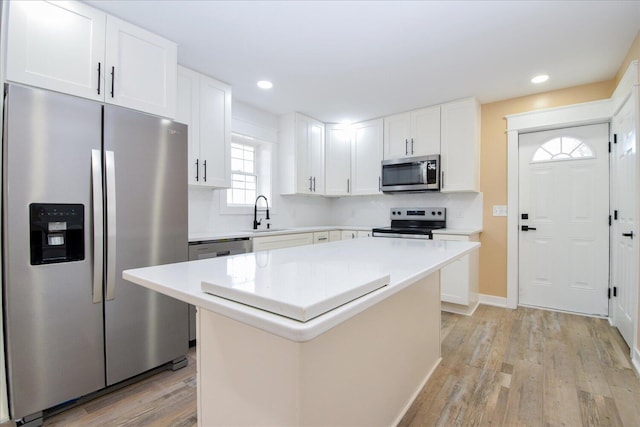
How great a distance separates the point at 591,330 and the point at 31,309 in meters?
4.23

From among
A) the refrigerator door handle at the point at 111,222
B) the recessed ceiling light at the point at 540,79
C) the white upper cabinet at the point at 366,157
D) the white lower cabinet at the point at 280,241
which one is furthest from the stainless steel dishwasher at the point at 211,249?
the recessed ceiling light at the point at 540,79

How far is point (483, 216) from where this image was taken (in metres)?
3.68

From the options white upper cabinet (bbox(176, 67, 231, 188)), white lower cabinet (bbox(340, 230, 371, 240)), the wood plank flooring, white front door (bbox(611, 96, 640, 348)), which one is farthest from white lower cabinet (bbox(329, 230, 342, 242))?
white front door (bbox(611, 96, 640, 348))

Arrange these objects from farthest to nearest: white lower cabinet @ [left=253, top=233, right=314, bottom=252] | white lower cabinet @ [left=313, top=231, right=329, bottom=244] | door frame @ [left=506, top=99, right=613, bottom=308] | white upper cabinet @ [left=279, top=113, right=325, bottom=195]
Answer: white upper cabinet @ [left=279, top=113, right=325, bottom=195] < white lower cabinet @ [left=313, top=231, right=329, bottom=244] < door frame @ [left=506, top=99, right=613, bottom=308] < white lower cabinet @ [left=253, top=233, right=314, bottom=252]

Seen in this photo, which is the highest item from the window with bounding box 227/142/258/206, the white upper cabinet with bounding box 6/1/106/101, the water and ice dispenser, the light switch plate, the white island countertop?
the white upper cabinet with bounding box 6/1/106/101

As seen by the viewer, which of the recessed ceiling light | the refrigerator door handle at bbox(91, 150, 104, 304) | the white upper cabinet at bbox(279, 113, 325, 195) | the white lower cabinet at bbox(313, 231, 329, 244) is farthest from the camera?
the white upper cabinet at bbox(279, 113, 325, 195)

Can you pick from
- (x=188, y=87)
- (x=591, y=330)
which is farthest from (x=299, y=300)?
(x=591, y=330)

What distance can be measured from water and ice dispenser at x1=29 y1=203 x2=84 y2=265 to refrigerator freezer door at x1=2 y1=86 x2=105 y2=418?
2 cm

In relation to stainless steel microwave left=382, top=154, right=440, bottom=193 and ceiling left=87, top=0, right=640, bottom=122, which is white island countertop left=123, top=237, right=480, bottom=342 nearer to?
ceiling left=87, top=0, right=640, bottom=122

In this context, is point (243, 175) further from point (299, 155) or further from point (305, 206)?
point (305, 206)

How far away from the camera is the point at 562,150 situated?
329 centimetres

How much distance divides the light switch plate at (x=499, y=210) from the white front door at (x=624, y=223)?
92 cm

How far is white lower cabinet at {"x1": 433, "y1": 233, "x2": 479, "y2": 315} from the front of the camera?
3.20 m

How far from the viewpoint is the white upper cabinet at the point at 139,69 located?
197cm
